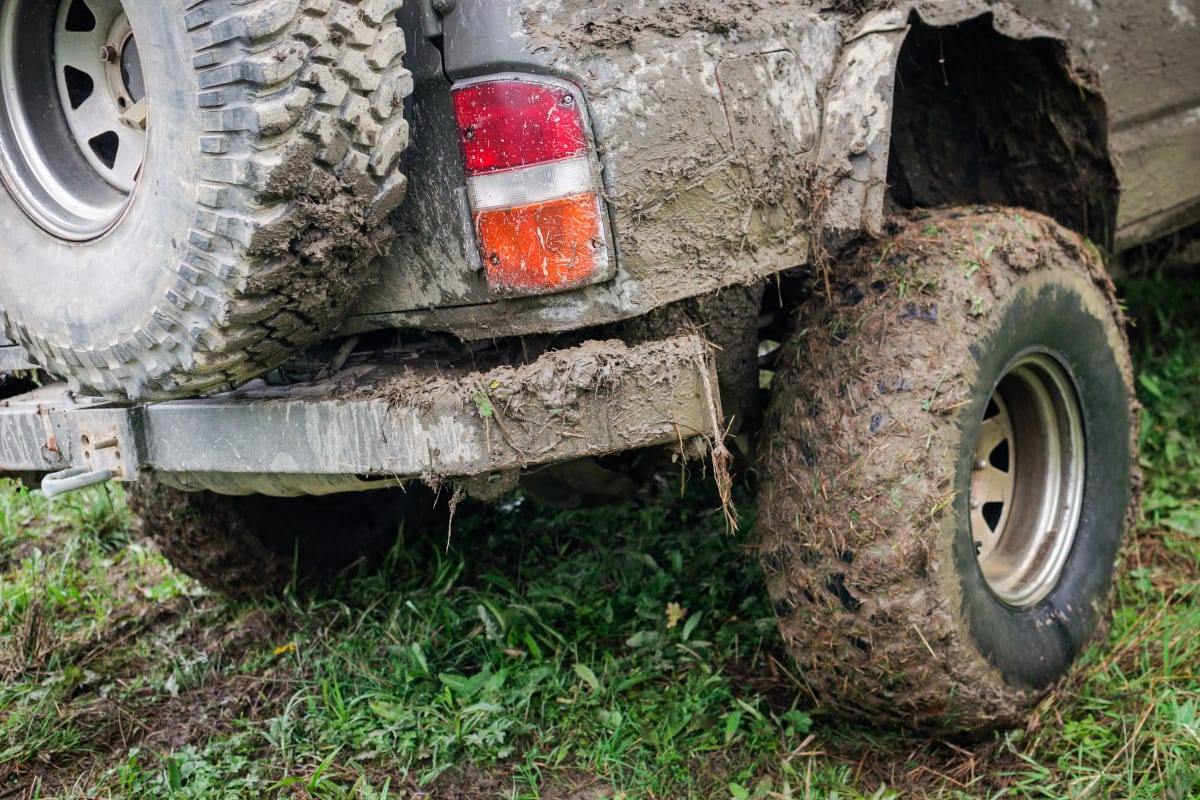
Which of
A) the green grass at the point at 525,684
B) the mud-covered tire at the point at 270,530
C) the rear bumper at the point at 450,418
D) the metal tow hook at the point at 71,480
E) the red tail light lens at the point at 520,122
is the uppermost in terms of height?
the red tail light lens at the point at 520,122

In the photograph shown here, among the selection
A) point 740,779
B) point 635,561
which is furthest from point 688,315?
point 635,561

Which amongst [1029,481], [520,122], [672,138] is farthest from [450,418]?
[1029,481]

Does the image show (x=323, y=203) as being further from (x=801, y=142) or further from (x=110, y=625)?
(x=110, y=625)

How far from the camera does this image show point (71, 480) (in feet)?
7.23

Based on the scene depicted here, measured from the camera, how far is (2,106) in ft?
7.04

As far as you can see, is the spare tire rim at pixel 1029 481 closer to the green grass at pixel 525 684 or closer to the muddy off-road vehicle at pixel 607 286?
the muddy off-road vehicle at pixel 607 286

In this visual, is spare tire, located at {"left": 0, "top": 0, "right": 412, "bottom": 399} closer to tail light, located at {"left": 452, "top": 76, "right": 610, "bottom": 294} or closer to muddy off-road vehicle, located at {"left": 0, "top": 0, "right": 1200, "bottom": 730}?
muddy off-road vehicle, located at {"left": 0, "top": 0, "right": 1200, "bottom": 730}

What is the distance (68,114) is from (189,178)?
628mm

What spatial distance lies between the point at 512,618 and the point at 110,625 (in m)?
1.31

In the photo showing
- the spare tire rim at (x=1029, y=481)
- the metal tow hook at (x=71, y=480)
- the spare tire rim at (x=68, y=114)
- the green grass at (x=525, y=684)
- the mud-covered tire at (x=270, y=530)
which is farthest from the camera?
the mud-covered tire at (x=270, y=530)

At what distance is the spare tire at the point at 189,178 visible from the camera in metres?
1.69

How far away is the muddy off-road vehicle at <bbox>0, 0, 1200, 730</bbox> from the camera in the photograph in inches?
70.9

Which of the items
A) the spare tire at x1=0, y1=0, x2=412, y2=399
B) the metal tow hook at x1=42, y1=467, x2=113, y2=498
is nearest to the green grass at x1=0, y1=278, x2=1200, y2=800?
the metal tow hook at x1=42, y1=467, x2=113, y2=498

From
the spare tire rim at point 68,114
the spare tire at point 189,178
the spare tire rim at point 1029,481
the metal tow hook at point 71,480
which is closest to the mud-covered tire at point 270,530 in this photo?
the metal tow hook at point 71,480
